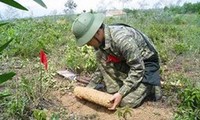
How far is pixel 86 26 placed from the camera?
12.9 feet

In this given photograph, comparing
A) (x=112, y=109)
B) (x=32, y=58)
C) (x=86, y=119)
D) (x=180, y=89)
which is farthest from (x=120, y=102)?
(x=32, y=58)

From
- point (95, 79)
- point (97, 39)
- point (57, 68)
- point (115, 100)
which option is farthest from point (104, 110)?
point (57, 68)

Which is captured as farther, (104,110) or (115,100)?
(104,110)

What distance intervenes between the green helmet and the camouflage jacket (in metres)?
0.11

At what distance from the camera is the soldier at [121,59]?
384 cm

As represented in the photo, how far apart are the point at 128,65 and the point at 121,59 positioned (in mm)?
97

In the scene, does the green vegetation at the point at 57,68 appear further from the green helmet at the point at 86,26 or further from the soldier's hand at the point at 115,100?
the green helmet at the point at 86,26

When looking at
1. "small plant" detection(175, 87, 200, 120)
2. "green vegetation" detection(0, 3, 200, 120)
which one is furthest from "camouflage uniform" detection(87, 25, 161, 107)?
"small plant" detection(175, 87, 200, 120)

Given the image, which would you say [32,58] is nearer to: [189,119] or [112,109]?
[112,109]

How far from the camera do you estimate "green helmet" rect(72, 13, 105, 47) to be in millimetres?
3844

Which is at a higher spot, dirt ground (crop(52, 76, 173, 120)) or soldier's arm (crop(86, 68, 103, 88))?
soldier's arm (crop(86, 68, 103, 88))

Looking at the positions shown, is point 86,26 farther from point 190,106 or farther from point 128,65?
point 190,106

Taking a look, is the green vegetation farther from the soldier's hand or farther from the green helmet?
the green helmet

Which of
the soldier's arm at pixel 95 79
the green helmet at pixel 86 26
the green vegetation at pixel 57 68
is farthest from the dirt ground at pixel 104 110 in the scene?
the green helmet at pixel 86 26
